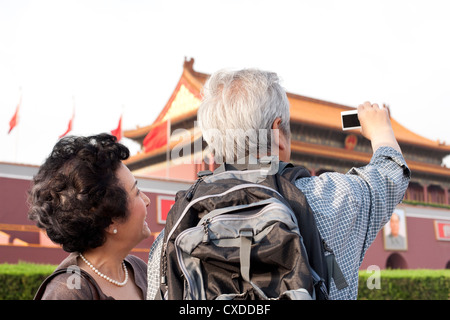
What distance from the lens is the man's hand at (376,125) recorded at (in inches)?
54.7

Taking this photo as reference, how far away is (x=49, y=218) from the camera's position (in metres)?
1.46

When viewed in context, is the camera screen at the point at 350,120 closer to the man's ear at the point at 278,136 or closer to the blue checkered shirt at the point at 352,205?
the blue checkered shirt at the point at 352,205

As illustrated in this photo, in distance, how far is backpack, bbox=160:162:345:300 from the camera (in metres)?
1.10

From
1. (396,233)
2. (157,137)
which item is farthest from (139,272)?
(396,233)

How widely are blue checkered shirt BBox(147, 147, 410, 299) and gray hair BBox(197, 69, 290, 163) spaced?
0.16 metres

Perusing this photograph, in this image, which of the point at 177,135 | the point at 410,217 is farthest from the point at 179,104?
the point at 177,135

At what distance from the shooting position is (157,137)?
1425cm

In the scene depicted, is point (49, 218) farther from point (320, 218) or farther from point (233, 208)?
point (320, 218)

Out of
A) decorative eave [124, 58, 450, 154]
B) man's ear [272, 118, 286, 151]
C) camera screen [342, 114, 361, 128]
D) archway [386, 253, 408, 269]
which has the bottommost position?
archway [386, 253, 408, 269]

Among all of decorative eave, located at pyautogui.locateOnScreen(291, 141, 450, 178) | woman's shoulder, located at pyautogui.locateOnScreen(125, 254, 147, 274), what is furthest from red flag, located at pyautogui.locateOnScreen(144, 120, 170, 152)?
woman's shoulder, located at pyautogui.locateOnScreen(125, 254, 147, 274)

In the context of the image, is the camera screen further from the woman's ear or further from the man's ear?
the woman's ear

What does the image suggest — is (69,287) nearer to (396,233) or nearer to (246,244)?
(246,244)

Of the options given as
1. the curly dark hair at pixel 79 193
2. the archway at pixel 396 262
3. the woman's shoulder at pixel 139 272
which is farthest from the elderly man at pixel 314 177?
the archway at pixel 396 262
